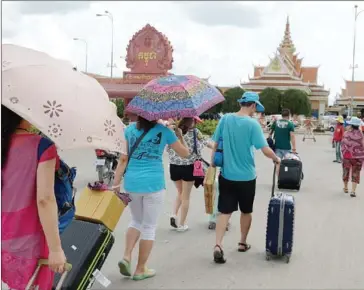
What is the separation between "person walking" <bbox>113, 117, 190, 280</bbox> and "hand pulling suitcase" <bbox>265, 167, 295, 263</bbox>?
121 centimetres

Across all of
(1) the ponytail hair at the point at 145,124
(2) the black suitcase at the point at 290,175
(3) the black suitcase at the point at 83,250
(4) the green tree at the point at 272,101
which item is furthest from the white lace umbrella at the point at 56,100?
(4) the green tree at the point at 272,101

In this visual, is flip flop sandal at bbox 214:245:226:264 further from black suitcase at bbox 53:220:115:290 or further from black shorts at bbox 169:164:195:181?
black suitcase at bbox 53:220:115:290

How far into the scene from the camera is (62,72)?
2.31 meters

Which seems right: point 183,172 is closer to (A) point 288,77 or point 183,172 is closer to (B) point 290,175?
(B) point 290,175

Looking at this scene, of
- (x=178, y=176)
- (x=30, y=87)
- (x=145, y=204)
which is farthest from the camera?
(x=178, y=176)

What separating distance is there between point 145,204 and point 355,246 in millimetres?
2581

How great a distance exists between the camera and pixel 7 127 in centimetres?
231

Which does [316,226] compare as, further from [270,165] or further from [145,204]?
[270,165]

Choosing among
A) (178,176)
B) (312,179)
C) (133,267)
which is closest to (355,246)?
(178,176)

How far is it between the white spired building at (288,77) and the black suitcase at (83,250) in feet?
184

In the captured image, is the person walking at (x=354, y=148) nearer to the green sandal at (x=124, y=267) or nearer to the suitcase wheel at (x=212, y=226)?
the suitcase wheel at (x=212, y=226)

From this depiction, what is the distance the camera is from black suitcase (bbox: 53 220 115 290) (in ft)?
9.78

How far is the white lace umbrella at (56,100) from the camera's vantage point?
2.14 m

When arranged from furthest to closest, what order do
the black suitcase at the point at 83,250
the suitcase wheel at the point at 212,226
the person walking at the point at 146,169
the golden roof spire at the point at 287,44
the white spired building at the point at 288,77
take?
the golden roof spire at the point at 287,44
the white spired building at the point at 288,77
the suitcase wheel at the point at 212,226
the person walking at the point at 146,169
the black suitcase at the point at 83,250
